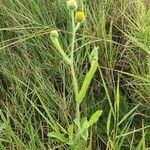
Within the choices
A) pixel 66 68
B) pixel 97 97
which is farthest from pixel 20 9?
pixel 97 97

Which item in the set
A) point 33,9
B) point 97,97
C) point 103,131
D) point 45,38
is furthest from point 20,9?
point 103,131

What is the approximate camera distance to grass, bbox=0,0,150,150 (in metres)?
1.06

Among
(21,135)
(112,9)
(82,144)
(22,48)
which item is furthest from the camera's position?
(112,9)

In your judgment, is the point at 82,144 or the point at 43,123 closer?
the point at 82,144

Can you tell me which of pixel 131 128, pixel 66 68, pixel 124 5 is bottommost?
pixel 131 128

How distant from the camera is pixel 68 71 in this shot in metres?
1.20

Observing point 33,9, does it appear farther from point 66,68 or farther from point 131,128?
point 131,128

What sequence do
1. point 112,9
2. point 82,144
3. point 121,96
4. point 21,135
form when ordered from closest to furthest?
point 82,144 → point 21,135 → point 121,96 → point 112,9

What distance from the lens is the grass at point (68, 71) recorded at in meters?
1.06

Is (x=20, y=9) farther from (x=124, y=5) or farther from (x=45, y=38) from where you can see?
(x=124, y=5)

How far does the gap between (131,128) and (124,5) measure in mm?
447

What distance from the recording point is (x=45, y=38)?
131 centimetres

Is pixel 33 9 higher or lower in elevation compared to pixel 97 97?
higher

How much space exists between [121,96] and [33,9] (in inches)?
17.4
